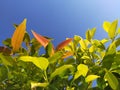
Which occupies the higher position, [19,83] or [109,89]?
[19,83]

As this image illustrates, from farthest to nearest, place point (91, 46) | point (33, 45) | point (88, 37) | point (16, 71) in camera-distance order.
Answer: point (88, 37)
point (91, 46)
point (33, 45)
point (16, 71)

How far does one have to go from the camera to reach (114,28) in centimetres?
249

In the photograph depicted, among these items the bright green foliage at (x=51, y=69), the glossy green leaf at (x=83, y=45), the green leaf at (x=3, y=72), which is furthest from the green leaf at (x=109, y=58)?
the green leaf at (x=3, y=72)

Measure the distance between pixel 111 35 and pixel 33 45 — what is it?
0.63 metres

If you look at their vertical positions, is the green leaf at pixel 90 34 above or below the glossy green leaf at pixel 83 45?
above

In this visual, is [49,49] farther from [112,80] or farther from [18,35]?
[112,80]

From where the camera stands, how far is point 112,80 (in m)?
2.00

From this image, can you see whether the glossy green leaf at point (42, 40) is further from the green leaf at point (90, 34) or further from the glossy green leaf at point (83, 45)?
the green leaf at point (90, 34)

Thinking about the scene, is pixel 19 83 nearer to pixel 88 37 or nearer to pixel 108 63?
pixel 108 63

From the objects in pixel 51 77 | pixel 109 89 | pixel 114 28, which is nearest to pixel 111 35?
pixel 114 28

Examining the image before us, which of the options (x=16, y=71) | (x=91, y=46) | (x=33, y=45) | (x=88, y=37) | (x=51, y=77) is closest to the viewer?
(x=51, y=77)

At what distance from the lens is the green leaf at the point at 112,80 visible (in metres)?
1.99

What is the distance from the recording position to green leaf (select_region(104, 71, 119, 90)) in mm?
1993

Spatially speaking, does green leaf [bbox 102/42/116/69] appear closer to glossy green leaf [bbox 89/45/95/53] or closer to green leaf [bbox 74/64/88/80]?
green leaf [bbox 74/64/88/80]
